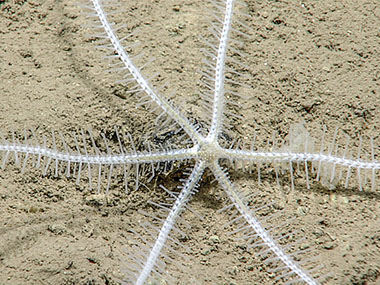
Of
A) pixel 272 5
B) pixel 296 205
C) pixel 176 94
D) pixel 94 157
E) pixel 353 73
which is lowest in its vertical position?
pixel 296 205

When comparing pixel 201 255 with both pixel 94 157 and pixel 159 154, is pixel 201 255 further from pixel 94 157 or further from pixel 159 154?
pixel 94 157

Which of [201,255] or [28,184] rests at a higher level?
[28,184]

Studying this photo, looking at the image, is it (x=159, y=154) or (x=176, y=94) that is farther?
(x=176, y=94)

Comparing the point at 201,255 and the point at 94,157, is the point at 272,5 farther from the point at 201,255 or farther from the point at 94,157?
the point at 201,255

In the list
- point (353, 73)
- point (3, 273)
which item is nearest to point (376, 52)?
point (353, 73)

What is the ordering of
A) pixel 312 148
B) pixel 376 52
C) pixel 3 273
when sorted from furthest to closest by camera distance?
pixel 376 52, pixel 312 148, pixel 3 273

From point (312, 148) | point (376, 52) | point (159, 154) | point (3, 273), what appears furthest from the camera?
point (376, 52)
